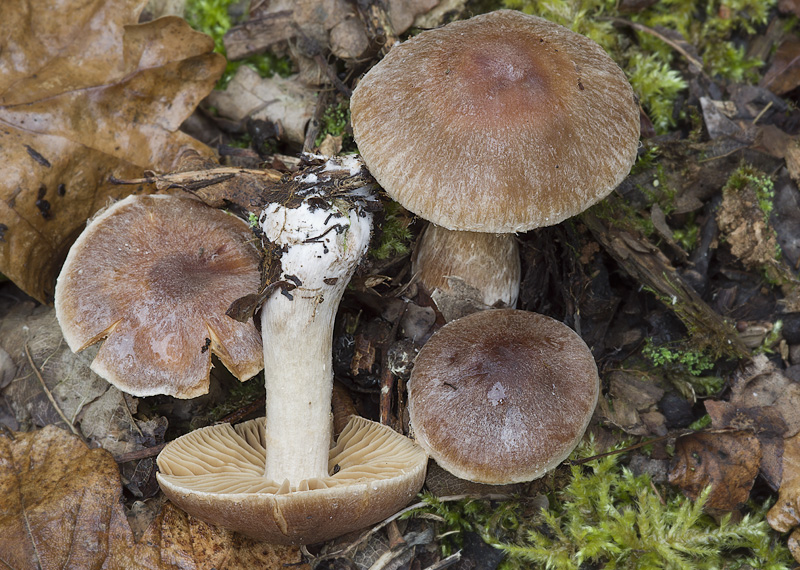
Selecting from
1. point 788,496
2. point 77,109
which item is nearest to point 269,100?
point 77,109

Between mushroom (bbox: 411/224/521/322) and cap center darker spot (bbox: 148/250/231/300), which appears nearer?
cap center darker spot (bbox: 148/250/231/300)

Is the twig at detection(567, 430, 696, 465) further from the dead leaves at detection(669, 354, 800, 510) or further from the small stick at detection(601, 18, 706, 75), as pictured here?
the small stick at detection(601, 18, 706, 75)

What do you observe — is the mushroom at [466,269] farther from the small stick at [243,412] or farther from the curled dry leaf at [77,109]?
the curled dry leaf at [77,109]

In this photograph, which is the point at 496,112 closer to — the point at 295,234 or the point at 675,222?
the point at 295,234

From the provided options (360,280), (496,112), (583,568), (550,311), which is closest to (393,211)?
(360,280)

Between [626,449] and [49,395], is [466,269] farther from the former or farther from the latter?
[49,395]

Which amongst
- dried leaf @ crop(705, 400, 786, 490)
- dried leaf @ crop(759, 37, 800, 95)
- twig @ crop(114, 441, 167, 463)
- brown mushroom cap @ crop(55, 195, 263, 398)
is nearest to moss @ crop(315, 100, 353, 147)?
brown mushroom cap @ crop(55, 195, 263, 398)
